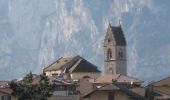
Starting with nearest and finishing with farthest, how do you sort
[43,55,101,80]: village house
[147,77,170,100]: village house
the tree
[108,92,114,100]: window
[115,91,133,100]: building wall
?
the tree < [115,91,133,100]: building wall < [108,92,114,100]: window < [147,77,170,100]: village house < [43,55,101,80]: village house

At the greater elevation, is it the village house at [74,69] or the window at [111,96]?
the village house at [74,69]

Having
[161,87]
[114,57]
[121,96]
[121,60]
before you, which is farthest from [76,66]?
[121,96]

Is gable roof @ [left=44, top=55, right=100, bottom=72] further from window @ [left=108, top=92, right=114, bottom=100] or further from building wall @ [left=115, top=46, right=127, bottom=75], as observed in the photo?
window @ [left=108, top=92, right=114, bottom=100]

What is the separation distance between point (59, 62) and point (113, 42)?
146 ft

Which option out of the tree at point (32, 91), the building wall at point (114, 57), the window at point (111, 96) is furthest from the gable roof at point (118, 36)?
the tree at point (32, 91)

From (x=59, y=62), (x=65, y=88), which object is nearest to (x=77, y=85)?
(x=65, y=88)

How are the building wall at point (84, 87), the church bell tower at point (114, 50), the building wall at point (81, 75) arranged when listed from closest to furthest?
the building wall at point (84, 87), the building wall at point (81, 75), the church bell tower at point (114, 50)

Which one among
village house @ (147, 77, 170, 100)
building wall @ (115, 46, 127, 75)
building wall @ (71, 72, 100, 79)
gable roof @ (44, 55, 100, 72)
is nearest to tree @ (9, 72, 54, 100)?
village house @ (147, 77, 170, 100)

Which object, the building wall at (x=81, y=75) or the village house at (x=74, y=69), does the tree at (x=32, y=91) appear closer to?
the village house at (x=74, y=69)

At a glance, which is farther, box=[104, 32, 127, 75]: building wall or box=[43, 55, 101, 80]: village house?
box=[104, 32, 127, 75]: building wall

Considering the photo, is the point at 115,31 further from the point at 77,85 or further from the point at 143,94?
the point at 143,94

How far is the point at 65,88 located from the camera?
101m

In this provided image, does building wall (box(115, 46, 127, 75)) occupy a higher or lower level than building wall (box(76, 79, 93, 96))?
higher

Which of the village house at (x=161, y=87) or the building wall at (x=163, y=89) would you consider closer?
the village house at (x=161, y=87)
